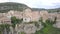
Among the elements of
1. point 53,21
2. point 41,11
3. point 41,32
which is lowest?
point 41,32

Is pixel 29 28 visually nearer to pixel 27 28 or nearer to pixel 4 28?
pixel 27 28

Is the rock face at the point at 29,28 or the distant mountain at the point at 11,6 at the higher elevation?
the distant mountain at the point at 11,6

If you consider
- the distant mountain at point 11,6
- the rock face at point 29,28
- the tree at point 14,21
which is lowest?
the rock face at point 29,28

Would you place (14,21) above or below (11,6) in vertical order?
below

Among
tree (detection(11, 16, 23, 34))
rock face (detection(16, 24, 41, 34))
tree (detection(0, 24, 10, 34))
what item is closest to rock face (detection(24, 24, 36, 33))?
rock face (detection(16, 24, 41, 34))

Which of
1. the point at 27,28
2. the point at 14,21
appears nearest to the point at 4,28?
the point at 14,21

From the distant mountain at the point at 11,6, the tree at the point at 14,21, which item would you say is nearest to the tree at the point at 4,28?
the tree at the point at 14,21

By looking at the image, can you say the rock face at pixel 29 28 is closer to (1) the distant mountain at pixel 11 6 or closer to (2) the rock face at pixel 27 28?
(2) the rock face at pixel 27 28

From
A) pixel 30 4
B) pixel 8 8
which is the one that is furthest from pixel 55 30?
pixel 8 8

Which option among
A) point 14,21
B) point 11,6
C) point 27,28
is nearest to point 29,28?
point 27,28

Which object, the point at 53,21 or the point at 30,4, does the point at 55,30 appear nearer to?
the point at 53,21

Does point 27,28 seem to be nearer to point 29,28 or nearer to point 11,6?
point 29,28
